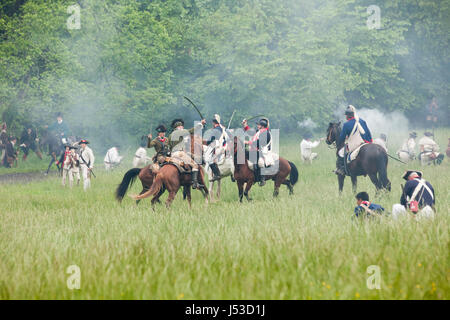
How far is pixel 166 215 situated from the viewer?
11.0 metres

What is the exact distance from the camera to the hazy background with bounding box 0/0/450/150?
25.5 metres

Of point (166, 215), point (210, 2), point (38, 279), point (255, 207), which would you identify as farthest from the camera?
point (210, 2)

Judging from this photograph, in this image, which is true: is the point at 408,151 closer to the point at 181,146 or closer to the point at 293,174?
the point at 293,174

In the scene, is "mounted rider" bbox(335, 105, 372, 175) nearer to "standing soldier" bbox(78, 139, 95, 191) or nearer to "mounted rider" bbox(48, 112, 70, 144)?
"standing soldier" bbox(78, 139, 95, 191)

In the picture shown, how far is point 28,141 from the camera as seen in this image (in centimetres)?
2969

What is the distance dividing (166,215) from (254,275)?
16.0 ft

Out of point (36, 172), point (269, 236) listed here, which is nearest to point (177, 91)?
point (36, 172)

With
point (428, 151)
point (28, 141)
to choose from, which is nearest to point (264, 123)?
point (428, 151)

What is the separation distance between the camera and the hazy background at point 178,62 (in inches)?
1005

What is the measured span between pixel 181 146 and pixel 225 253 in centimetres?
562

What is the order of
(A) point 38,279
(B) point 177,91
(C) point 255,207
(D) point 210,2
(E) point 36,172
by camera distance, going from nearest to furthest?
1. (A) point 38,279
2. (C) point 255,207
3. (E) point 36,172
4. (B) point 177,91
5. (D) point 210,2

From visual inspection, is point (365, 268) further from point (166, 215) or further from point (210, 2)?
point (210, 2)

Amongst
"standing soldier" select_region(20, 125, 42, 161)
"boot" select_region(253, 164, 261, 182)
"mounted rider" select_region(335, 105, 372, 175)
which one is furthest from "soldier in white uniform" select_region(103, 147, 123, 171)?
"mounted rider" select_region(335, 105, 372, 175)

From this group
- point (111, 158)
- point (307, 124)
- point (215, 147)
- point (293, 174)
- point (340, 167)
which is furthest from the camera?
point (307, 124)
